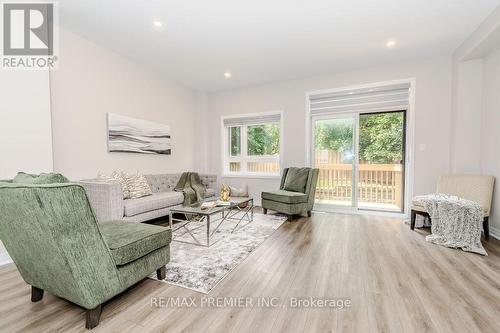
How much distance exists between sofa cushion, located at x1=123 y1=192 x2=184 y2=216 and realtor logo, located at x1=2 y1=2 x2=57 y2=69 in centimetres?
188

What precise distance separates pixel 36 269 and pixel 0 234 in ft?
1.03

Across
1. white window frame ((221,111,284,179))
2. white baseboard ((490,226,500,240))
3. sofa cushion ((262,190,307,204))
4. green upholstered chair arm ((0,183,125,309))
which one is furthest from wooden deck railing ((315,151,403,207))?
green upholstered chair arm ((0,183,125,309))

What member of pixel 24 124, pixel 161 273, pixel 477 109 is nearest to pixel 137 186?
pixel 24 124

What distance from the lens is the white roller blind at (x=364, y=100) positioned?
13.0ft

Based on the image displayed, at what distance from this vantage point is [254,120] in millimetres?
5059

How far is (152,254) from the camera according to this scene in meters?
1.73

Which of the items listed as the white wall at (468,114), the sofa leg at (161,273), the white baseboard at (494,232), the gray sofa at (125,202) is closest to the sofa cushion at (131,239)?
the sofa leg at (161,273)

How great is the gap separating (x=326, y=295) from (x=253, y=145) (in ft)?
12.6

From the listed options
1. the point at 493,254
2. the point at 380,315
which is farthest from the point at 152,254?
the point at 493,254

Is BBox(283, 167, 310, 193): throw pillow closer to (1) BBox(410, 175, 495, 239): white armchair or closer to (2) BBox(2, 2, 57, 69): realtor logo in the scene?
(1) BBox(410, 175, 495, 239): white armchair

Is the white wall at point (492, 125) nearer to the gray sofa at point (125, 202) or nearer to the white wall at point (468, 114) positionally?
the white wall at point (468, 114)

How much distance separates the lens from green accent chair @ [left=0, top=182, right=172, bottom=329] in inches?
44.8

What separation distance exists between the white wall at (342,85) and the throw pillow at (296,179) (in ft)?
1.16

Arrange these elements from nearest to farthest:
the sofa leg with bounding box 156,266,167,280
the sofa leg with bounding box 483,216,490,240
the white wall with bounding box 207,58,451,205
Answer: the sofa leg with bounding box 156,266,167,280 < the sofa leg with bounding box 483,216,490,240 < the white wall with bounding box 207,58,451,205
